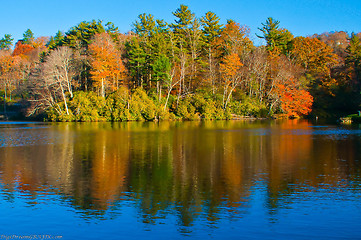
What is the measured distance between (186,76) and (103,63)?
60.1ft

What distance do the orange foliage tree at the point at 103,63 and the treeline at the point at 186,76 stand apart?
18cm

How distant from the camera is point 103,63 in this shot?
64.1 m

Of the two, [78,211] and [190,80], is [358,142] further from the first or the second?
[190,80]

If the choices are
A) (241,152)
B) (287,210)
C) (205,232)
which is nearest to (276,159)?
(241,152)

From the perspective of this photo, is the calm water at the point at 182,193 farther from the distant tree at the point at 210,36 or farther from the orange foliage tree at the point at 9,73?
the orange foliage tree at the point at 9,73

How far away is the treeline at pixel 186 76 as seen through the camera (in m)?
64.2

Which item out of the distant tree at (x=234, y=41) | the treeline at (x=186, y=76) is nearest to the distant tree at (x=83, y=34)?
the treeline at (x=186, y=76)

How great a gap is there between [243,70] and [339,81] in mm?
22350

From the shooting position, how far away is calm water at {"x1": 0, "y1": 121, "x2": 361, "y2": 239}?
10875 mm

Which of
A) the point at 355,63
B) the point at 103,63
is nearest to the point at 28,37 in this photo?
the point at 103,63

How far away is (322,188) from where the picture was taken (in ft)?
50.1

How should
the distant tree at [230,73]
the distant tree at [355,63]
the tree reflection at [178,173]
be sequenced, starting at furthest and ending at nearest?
the distant tree at [355,63] < the distant tree at [230,73] < the tree reflection at [178,173]

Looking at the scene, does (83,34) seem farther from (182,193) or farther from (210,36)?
(182,193)

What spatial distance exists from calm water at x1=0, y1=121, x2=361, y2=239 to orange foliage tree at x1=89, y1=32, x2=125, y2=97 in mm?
38851
